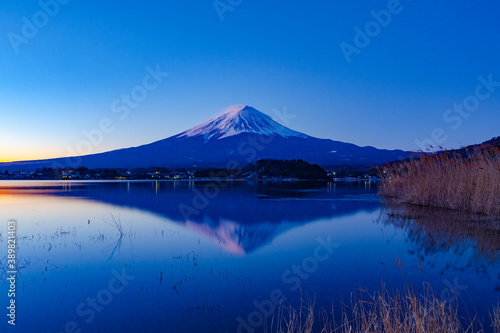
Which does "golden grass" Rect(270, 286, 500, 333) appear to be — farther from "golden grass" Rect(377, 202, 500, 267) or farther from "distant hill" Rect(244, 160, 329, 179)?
"distant hill" Rect(244, 160, 329, 179)

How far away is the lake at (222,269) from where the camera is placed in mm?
3908

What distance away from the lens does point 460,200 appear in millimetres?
11688

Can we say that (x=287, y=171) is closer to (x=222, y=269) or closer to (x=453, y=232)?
(x=453, y=232)

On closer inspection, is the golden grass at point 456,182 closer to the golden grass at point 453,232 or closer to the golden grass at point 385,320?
the golden grass at point 453,232

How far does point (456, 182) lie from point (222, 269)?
31.3ft

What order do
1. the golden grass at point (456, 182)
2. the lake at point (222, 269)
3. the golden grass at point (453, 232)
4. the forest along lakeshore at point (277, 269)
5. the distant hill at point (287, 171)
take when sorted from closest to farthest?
the forest along lakeshore at point (277, 269) → the lake at point (222, 269) → the golden grass at point (453, 232) → the golden grass at point (456, 182) → the distant hill at point (287, 171)

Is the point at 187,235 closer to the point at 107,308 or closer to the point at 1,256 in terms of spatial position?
the point at 1,256

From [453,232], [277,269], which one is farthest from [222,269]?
[453,232]

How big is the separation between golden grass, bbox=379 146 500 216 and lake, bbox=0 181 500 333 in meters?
1.06

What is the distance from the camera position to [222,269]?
5688 millimetres

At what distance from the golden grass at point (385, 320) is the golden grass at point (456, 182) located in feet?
24.9

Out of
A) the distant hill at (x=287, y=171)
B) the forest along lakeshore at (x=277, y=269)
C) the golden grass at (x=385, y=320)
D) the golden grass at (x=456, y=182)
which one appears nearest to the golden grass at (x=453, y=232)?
the forest along lakeshore at (x=277, y=269)

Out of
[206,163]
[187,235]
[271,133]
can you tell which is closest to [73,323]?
[187,235]

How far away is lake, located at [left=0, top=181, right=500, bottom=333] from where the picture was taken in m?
3.91
